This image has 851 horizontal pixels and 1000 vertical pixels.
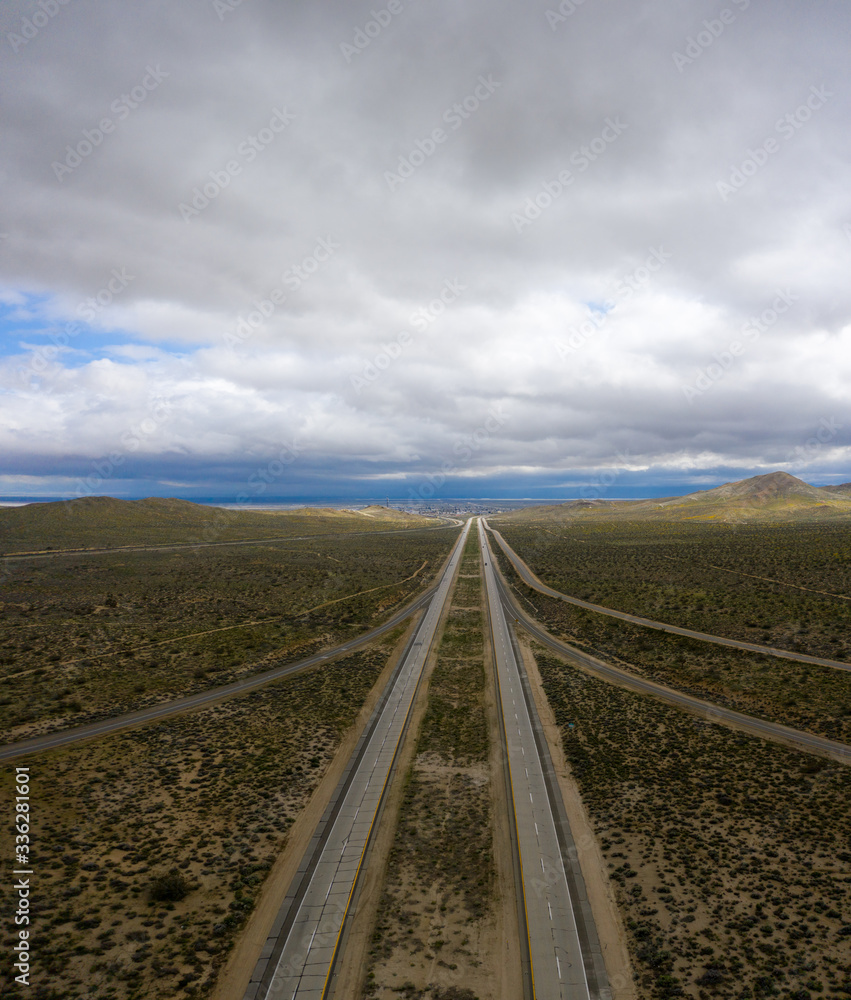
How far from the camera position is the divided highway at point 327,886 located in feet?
52.2

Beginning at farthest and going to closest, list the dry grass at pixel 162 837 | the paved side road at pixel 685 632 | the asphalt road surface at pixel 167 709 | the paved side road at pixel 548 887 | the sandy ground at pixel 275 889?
the paved side road at pixel 685 632, the asphalt road surface at pixel 167 709, the dry grass at pixel 162 837, the paved side road at pixel 548 887, the sandy ground at pixel 275 889

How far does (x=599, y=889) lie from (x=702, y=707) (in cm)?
2395

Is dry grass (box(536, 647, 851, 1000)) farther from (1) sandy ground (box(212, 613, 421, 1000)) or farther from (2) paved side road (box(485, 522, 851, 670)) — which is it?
(2) paved side road (box(485, 522, 851, 670))

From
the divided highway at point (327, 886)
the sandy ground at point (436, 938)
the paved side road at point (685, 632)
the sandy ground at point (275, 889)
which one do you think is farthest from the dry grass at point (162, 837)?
the paved side road at point (685, 632)

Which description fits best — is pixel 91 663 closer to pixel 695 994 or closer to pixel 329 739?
pixel 329 739

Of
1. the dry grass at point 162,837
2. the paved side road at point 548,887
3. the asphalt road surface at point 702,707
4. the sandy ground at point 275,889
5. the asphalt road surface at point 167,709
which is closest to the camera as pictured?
the sandy ground at point 275,889

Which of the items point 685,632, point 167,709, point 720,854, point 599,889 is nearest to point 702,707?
point 720,854

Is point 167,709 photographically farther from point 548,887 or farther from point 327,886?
point 548,887

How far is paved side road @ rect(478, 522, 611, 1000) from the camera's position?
16.0 m

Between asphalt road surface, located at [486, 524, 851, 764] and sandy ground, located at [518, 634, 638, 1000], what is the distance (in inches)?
552

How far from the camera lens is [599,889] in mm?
19797

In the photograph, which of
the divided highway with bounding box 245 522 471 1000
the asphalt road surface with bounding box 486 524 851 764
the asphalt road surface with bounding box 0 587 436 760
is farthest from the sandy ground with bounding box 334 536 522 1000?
the asphalt road surface with bounding box 486 524 851 764

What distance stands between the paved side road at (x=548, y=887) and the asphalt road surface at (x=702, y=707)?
13868 millimetres

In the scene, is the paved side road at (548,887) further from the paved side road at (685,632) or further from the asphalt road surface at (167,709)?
the paved side road at (685,632)
